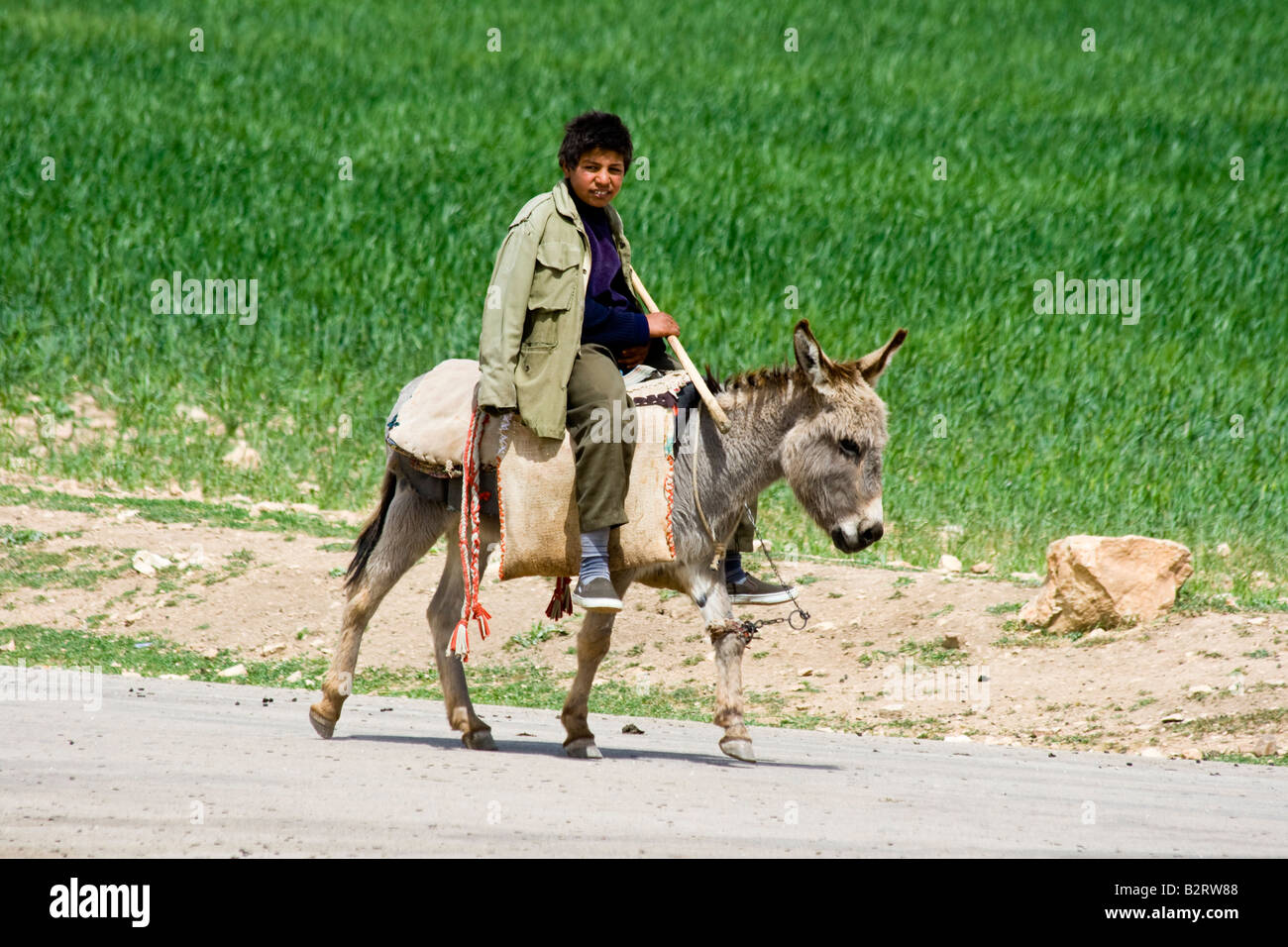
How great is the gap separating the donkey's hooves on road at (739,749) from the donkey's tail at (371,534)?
2.08 meters

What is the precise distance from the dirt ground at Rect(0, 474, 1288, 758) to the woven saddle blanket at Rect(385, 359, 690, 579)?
3339mm

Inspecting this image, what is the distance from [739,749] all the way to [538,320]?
2.19 meters

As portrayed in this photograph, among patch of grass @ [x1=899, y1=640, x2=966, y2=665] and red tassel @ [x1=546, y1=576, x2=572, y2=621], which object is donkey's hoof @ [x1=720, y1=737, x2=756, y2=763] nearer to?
red tassel @ [x1=546, y1=576, x2=572, y2=621]

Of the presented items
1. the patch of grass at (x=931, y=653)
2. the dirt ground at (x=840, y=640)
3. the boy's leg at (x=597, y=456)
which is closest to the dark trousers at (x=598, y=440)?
the boy's leg at (x=597, y=456)

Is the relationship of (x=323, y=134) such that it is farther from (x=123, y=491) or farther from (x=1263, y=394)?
(x=1263, y=394)

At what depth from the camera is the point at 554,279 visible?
270 inches

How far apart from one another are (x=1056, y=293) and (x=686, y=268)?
4.89 metres

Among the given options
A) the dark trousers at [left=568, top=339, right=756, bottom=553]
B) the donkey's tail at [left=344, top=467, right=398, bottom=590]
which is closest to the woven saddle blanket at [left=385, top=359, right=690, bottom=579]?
the dark trousers at [left=568, top=339, right=756, bottom=553]

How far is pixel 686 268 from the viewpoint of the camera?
808 inches

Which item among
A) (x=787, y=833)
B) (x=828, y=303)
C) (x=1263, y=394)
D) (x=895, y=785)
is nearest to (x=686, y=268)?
(x=828, y=303)

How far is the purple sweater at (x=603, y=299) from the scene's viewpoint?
7059 millimetres

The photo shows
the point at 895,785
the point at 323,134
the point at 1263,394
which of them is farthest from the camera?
the point at 323,134

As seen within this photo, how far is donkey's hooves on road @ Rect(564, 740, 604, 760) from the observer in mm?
7195

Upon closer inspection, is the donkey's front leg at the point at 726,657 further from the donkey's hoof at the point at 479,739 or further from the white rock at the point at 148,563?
the white rock at the point at 148,563
